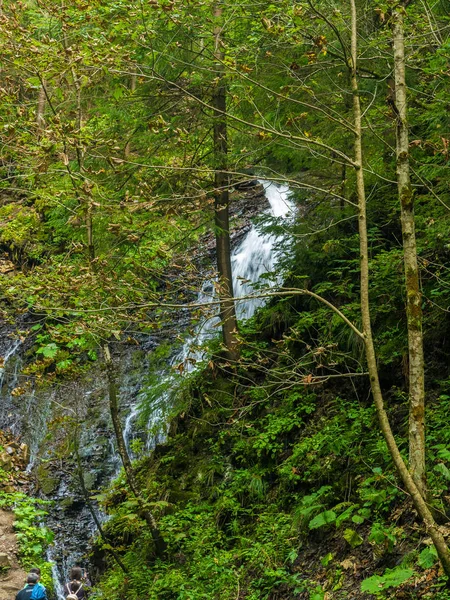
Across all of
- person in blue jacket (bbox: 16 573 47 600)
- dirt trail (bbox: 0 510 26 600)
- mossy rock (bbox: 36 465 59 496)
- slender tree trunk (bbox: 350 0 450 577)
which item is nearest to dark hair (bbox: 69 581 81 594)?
person in blue jacket (bbox: 16 573 47 600)

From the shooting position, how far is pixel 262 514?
7277 mm

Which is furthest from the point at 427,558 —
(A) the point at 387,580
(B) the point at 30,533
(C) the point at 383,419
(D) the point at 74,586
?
(B) the point at 30,533

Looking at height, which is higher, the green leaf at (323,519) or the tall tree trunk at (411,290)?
the tall tree trunk at (411,290)

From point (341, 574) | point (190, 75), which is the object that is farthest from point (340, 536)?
point (190, 75)

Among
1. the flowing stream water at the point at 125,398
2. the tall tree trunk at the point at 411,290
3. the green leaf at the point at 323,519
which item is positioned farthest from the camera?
the flowing stream water at the point at 125,398

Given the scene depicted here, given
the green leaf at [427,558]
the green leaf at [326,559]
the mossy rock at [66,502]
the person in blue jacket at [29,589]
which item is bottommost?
the mossy rock at [66,502]

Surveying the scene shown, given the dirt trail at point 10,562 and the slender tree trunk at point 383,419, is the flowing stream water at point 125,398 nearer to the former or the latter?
the dirt trail at point 10,562

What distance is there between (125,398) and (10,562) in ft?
17.9

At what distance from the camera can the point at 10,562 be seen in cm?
931

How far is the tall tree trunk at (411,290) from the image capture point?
414 centimetres

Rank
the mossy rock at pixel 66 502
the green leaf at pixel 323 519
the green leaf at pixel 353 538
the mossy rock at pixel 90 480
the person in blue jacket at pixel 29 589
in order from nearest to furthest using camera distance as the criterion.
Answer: the green leaf at pixel 353 538 → the green leaf at pixel 323 519 → the person in blue jacket at pixel 29 589 → the mossy rock at pixel 66 502 → the mossy rock at pixel 90 480

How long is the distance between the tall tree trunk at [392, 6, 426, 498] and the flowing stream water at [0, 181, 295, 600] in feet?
15.6

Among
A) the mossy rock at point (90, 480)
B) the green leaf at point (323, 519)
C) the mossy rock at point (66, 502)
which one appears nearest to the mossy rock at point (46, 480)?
the mossy rock at point (66, 502)

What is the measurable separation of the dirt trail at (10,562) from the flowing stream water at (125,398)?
1001mm
